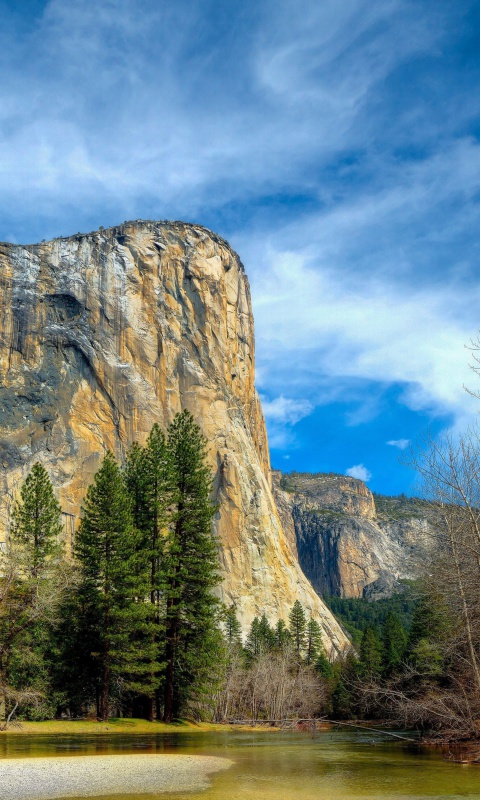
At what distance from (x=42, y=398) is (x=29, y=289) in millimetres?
20325

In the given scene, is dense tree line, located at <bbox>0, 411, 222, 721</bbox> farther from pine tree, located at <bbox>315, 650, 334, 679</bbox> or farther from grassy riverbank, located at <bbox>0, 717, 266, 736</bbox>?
pine tree, located at <bbox>315, 650, 334, 679</bbox>

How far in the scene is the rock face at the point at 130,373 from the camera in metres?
106

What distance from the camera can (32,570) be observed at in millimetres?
32969

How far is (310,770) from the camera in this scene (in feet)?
57.1

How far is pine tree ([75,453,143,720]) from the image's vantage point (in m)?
34.3

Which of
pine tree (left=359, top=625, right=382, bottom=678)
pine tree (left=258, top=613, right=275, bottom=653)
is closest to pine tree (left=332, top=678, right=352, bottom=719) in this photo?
Answer: pine tree (left=359, top=625, right=382, bottom=678)

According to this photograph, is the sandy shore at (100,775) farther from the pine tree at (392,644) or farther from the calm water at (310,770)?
the pine tree at (392,644)

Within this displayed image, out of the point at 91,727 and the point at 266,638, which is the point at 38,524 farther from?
the point at 266,638

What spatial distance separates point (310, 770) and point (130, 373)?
330ft

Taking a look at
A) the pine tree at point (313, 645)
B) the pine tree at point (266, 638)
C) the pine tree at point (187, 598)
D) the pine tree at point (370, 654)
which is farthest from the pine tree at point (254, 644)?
the pine tree at point (187, 598)

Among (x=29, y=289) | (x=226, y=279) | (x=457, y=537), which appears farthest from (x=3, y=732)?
(x=226, y=279)

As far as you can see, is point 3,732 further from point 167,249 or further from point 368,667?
point 167,249

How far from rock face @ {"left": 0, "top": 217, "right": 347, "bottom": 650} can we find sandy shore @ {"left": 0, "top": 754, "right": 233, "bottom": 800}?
86.1 metres

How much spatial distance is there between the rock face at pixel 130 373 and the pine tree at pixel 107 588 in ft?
218
